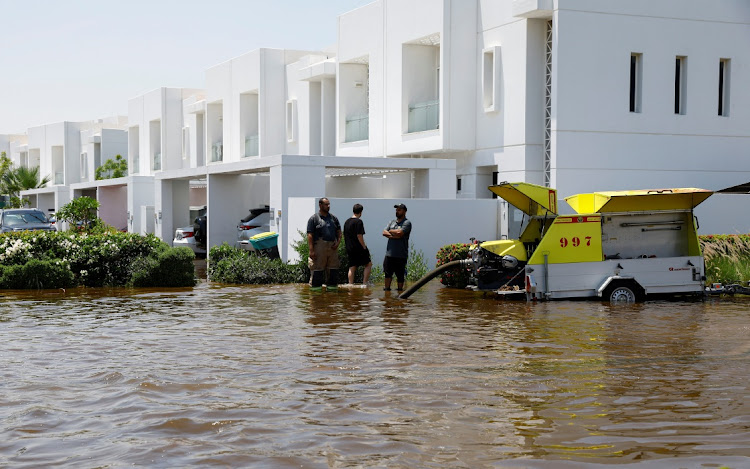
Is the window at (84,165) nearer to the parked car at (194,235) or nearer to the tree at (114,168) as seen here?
the tree at (114,168)

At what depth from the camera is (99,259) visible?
19297 mm

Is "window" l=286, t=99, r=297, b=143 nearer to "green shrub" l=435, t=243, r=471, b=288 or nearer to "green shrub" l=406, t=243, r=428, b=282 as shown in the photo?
"green shrub" l=406, t=243, r=428, b=282

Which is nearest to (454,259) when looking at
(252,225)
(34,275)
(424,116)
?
(252,225)

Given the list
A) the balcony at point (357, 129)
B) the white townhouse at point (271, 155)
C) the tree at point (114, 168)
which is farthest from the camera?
the tree at point (114, 168)

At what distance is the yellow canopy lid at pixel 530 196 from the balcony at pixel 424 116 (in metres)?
11.4

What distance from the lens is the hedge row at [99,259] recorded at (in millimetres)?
18797

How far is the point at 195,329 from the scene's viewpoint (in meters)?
12.8

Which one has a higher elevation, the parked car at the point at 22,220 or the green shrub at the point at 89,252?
the parked car at the point at 22,220

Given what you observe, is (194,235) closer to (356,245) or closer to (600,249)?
(356,245)

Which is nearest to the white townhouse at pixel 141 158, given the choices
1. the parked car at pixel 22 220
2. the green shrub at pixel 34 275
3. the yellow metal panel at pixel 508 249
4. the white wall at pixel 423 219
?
the parked car at pixel 22 220

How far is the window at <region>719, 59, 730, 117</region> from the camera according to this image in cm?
2584

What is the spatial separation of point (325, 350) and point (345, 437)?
383cm

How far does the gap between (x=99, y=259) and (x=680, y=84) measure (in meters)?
16.2

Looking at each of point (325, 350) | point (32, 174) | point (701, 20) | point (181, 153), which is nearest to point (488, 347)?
point (325, 350)
